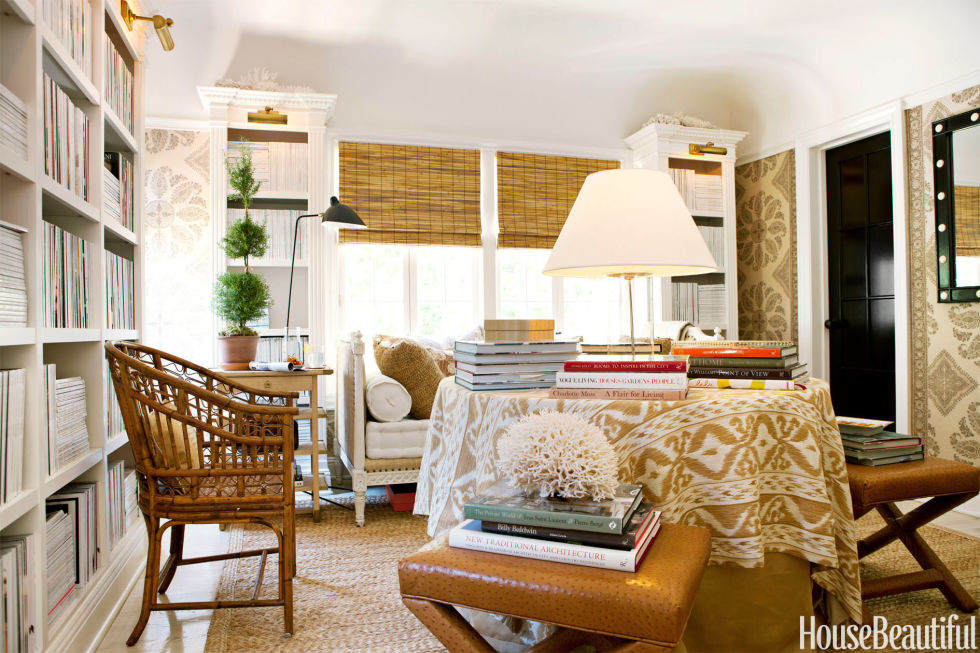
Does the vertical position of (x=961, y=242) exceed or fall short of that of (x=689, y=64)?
it falls short

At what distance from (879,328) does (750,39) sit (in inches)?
79.2

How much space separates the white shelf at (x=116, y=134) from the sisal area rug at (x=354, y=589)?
169cm

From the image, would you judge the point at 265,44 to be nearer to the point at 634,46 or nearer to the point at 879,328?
the point at 634,46

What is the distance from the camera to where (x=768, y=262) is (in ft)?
15.4

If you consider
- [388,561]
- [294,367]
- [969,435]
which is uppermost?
[294,367]

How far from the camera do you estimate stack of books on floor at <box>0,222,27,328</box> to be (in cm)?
140

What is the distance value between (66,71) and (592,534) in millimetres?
1885

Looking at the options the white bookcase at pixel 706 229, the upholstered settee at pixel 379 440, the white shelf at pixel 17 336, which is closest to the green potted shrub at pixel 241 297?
the upholstered settee at pixel 379 440

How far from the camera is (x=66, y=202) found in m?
1.75

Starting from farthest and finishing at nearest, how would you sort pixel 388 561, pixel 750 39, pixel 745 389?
pixel 750 39
pixel 388 561
pixel 745 389

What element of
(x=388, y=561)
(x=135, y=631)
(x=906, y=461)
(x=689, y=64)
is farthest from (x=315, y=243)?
(x=906, y=461)

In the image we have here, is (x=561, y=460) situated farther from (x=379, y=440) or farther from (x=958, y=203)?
(x=958, y=203)

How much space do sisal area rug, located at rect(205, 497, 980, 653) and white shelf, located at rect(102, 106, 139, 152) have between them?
1686 mm

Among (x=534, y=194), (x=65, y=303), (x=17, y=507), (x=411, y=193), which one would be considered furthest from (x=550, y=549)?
(x=534, y=194)
